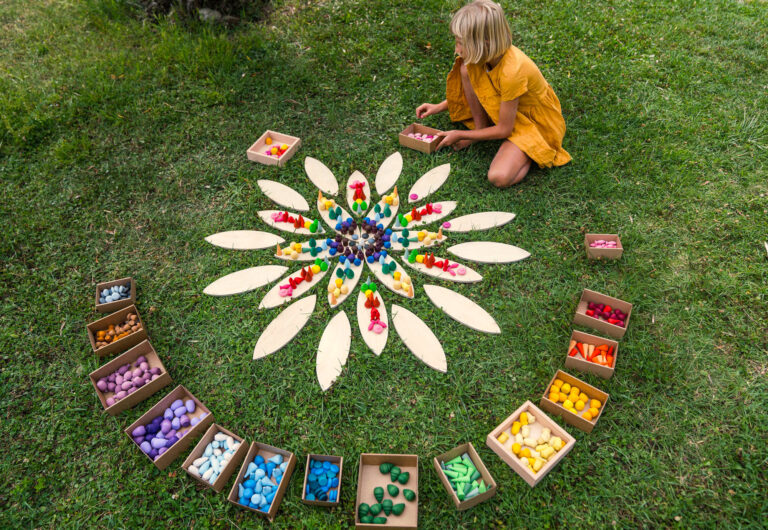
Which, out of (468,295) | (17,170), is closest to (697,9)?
(468,295)

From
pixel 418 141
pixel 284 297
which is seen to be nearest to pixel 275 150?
pixel 418 141

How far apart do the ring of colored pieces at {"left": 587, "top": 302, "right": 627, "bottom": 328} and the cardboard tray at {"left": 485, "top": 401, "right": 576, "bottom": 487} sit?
0.83 m

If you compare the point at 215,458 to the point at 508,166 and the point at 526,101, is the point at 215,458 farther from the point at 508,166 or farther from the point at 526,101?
the point at 526,101

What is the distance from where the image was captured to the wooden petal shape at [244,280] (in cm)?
355

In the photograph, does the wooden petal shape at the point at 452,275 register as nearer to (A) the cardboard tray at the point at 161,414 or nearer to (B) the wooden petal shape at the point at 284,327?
(B) the wooden petal shape at the point at 284,327

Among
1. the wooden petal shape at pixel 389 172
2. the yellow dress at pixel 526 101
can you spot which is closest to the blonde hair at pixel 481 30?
the yellow dress at pixel 526 101

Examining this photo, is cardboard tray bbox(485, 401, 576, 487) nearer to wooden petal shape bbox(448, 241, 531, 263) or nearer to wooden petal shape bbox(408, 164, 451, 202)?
wooden petal shape bbox(448, 241, 531, 263)

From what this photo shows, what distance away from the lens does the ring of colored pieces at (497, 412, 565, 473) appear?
268cm

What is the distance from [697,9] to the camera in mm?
5816

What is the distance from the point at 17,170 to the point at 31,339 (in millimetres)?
1919

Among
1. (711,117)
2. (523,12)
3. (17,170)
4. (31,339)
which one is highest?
(523,12)

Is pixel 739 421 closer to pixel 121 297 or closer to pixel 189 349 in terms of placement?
pixel 189 349

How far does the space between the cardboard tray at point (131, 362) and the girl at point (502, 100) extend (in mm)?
2789

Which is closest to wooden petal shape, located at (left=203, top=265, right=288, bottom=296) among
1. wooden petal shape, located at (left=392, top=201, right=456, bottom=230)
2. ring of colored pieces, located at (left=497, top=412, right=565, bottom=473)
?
wooden petal shape, located at (left=392, top=201, right=456, bottom=230)
